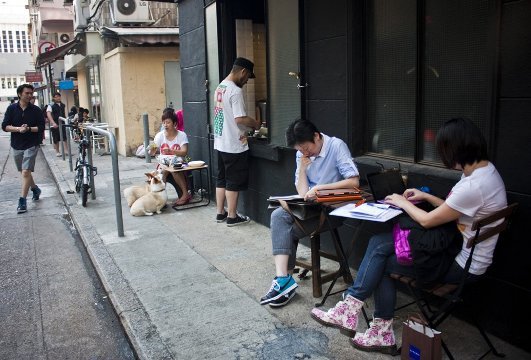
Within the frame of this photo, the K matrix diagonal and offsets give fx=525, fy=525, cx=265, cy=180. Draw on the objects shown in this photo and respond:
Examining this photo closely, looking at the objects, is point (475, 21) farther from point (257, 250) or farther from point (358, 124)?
point (257, 250)

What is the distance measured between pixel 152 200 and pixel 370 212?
4.61 meters

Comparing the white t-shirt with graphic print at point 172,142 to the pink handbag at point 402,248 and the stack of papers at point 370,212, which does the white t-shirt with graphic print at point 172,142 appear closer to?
the stack of papers at point 370,212

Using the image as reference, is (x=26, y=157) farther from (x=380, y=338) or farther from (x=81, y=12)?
(x=81, y=12)

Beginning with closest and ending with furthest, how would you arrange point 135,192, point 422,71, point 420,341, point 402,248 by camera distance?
1. point 420,341
2. point 402,248
3. point 422,71
4. point 135,192

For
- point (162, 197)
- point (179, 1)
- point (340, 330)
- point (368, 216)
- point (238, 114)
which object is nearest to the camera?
point (368, 216)

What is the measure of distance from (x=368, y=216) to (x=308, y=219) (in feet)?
2.83

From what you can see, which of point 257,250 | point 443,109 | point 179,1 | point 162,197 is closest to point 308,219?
point 443,109

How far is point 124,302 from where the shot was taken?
4426mm

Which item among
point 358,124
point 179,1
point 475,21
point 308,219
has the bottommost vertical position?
point 308,219

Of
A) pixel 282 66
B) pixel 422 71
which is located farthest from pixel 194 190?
pixel 422 71

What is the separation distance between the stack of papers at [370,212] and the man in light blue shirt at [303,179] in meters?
0.52

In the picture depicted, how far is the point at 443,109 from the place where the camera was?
3.91 m

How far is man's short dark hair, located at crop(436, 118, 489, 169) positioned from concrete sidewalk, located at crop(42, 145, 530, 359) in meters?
1.27

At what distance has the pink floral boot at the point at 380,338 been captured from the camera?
3354 mm
